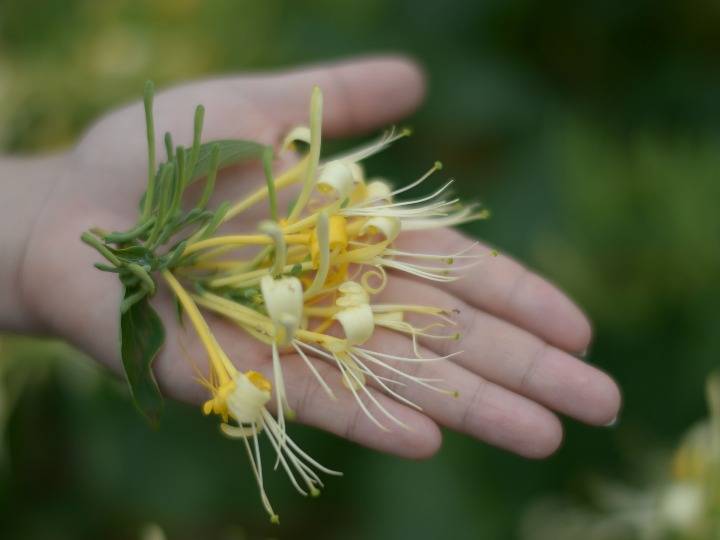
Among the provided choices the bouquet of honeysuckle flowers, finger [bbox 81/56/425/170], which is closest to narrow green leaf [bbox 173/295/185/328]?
the bouquet of honeysuckle flowers

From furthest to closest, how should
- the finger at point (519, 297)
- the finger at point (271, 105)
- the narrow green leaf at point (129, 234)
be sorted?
the finger at point (271, 105) → the finger at point (519, 297) → the narrow green leaf at point (129, 234)

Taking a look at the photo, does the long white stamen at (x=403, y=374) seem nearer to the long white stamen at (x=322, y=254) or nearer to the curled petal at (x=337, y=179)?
the long white stamen at (x=322, y=254)

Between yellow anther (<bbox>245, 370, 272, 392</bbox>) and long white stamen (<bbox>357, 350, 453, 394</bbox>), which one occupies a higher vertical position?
long white stamen (<bbox>357, 350, 453, 394</bbox>)

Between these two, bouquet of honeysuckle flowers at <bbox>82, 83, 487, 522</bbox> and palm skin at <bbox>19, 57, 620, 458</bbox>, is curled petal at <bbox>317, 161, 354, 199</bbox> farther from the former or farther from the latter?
palm skin at <bbox>19, 57, 620, 458</bbox>

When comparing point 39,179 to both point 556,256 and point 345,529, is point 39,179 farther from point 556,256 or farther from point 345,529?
point 345,529

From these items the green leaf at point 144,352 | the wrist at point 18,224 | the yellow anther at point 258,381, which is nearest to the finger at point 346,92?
the wrist at point 18,224

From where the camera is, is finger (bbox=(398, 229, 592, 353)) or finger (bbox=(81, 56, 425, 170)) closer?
finger (bbox=(398, 229, 592, 353))
